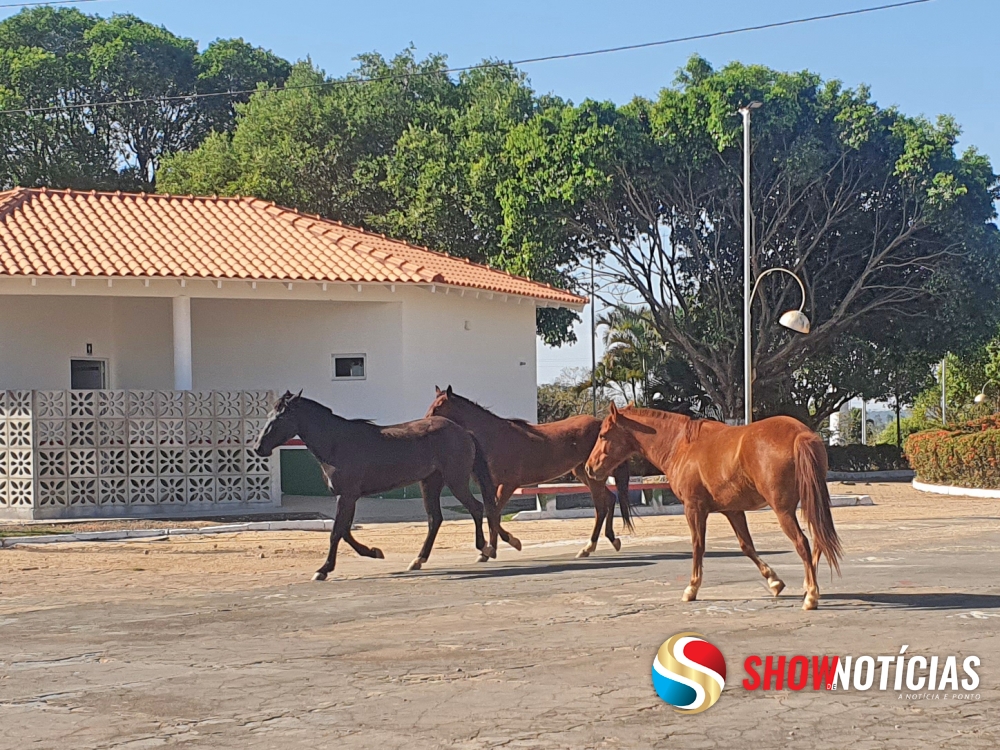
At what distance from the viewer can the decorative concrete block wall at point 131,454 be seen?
20.3 metres

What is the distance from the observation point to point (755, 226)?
113ft

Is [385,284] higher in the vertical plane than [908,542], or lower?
higher

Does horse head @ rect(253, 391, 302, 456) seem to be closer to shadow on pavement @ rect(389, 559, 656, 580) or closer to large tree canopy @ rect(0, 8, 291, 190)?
shadow on pavement @ rect(389, 559, 656, 580)

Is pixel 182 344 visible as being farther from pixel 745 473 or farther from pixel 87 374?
pixel 745 473

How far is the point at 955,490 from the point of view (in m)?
26.2

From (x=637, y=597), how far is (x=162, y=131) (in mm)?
48301

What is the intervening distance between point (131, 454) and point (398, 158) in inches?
710

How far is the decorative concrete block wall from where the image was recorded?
800 inches

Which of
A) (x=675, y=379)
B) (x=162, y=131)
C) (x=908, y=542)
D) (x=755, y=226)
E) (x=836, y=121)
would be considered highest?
(x=162, y=131)

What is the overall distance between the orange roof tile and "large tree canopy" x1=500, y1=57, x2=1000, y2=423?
17.3 feet

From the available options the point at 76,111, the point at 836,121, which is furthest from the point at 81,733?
the point at 76,111

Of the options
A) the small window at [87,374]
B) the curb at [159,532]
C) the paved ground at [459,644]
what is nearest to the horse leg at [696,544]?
the paved ground at [459,644]

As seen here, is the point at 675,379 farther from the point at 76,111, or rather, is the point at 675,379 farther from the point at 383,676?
the point at 383,676

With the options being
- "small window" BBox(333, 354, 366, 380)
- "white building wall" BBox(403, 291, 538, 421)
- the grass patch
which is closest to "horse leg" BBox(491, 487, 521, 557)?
the grass patch
